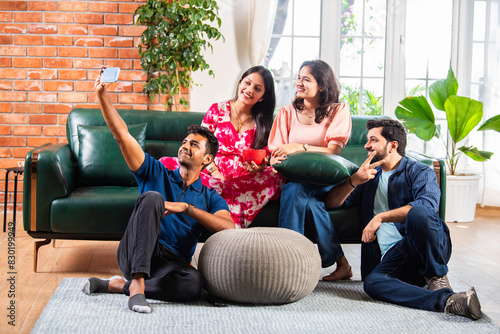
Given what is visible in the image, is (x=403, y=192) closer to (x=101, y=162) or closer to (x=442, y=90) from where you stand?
(x=101, y=162)

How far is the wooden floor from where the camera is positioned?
225 centimetres

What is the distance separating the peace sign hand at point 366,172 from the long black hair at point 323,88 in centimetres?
42

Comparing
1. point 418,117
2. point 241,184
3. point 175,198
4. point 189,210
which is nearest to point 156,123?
point 241,184

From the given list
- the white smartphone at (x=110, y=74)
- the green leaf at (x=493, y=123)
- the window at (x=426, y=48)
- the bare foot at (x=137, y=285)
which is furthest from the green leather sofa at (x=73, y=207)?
the window at (x=426, y=48)

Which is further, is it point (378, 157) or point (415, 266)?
point (378, 157)

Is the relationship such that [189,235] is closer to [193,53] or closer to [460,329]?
[460,329]

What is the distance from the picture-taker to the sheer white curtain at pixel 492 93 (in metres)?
4.78

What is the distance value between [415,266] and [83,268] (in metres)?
1.64

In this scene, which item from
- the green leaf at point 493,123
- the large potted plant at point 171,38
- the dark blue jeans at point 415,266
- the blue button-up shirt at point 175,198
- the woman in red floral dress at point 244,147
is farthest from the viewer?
the green leaf at point 493,123

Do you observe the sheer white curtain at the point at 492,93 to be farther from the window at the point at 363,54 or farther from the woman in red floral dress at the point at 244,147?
the woman in red floral dress at the point at 244,147

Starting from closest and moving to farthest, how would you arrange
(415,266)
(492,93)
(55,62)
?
1. (415,266)
2. (55,62)
3. (492,93)

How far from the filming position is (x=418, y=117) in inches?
172

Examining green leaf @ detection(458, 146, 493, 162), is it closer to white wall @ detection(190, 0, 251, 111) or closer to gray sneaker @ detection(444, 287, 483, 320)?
white wall @ detection(190, 0, 251, 111)

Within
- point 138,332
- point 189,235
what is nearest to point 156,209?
point 189,235
